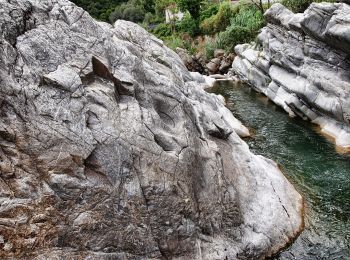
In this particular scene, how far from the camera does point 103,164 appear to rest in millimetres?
11609

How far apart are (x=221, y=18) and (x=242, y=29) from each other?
974cm

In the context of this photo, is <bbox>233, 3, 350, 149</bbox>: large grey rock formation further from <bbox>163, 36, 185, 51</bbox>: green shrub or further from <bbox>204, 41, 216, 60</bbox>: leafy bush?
<bbox>163, 36, 185, 51</bbox>: green shrub

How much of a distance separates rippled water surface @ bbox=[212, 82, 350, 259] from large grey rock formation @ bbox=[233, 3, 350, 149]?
1.11 meters

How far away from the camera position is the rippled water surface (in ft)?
46.3

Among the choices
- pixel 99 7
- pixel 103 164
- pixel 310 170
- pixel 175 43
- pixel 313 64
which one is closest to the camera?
pixel 103 164

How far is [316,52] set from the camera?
27.0 meters

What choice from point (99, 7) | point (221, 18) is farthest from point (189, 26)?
point (99, 7)

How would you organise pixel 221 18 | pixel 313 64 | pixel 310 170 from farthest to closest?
pixel 221 18 < pixel 313 64 < pixel 310 170

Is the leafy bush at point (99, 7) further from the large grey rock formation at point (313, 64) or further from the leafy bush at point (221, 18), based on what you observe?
the large grey rock formation at point (313, 64)

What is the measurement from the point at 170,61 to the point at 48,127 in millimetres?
8209

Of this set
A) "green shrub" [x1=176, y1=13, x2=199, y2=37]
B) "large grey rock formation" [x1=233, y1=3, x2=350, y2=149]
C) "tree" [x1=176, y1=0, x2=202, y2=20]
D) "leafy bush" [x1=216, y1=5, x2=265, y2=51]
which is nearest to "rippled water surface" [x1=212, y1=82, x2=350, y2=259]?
"large grey rock formation" [x1=233, y1=3, x2=350, y2=149]

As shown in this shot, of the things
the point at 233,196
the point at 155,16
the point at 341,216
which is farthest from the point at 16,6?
the point at 155,16

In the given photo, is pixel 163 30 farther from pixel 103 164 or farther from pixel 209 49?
pixel 103 164

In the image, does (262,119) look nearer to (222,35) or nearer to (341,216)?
(341,216)
